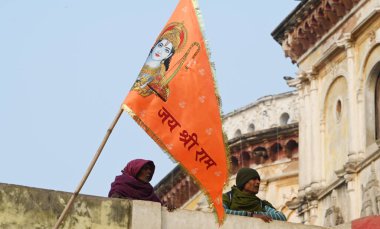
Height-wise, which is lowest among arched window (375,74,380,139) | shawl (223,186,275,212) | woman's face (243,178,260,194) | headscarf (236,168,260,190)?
shawl (223,186,275,212)

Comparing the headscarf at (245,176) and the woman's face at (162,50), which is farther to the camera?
the headscarf at (245,176)

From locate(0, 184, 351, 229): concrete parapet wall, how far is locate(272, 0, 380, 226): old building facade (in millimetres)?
13754

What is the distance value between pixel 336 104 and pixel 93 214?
17889mm

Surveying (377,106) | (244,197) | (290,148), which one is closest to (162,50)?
(244,197)

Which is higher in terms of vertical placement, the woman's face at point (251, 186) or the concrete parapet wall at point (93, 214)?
the woman's face at point (251, 186)

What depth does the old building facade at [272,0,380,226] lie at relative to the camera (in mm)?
30000

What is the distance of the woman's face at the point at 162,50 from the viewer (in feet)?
49.6

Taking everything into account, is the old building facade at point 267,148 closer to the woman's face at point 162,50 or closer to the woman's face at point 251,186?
the woman's face at point 251,186

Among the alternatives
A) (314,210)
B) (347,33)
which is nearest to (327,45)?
(347,33)

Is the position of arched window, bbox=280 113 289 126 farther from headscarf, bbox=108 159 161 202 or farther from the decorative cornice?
headscarf, bbox=108 159 161 202

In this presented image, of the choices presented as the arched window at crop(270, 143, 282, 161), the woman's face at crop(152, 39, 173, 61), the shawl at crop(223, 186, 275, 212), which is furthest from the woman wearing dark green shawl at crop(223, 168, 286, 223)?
the arched window at crop(270, 143, 282, 161)

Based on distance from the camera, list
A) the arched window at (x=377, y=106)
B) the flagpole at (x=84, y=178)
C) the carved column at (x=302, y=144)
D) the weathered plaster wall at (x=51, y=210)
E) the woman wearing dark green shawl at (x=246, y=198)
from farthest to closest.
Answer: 1. the carved column at (x=302, y=144)
2. the arched window at (x=377, y=106)
3. the woman wearing dark green shawl at (x=246, y=198)
4. the weathered plaster wall at (x=51, y=210)
5. the flagpole at (x=84, y=178)

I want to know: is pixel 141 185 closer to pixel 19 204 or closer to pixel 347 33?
pixel 19 204

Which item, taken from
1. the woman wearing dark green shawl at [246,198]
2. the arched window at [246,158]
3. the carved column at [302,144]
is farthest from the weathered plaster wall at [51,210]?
the arched window at [246,158]
